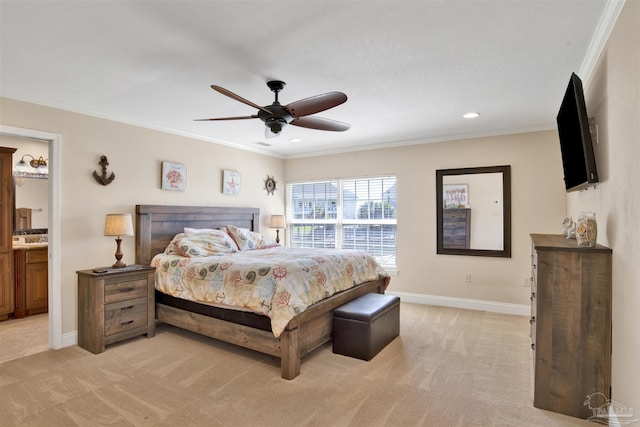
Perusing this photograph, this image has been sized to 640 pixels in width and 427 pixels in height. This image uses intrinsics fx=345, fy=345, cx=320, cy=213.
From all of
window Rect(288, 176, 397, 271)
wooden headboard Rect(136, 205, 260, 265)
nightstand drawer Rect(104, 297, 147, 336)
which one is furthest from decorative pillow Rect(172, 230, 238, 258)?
window Rect(288, 176, 397, 271)

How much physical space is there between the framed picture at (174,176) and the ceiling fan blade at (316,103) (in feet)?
8.02

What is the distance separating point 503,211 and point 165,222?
4370 mm

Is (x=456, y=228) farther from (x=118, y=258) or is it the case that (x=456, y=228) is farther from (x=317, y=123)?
(x=118, y=258)

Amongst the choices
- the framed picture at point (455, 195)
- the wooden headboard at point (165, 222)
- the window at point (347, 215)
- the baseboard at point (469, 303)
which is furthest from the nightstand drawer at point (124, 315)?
the framed picture at point (455, 195)

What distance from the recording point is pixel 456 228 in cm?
486

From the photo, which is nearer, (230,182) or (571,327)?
(571,327)

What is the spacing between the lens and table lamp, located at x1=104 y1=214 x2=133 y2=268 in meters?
3.50

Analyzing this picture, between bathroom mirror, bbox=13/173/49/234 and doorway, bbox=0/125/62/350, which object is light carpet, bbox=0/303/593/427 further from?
bathroom mirror, bbox=13/173/49/234

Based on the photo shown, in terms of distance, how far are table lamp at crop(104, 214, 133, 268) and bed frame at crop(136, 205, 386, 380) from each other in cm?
43

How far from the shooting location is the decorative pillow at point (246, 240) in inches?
184

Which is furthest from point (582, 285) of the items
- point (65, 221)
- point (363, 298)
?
point (65, 221)

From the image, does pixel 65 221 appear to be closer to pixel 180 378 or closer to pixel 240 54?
pixel 180 378

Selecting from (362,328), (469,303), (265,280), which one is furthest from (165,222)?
(469,303)

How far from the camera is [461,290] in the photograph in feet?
15.8
